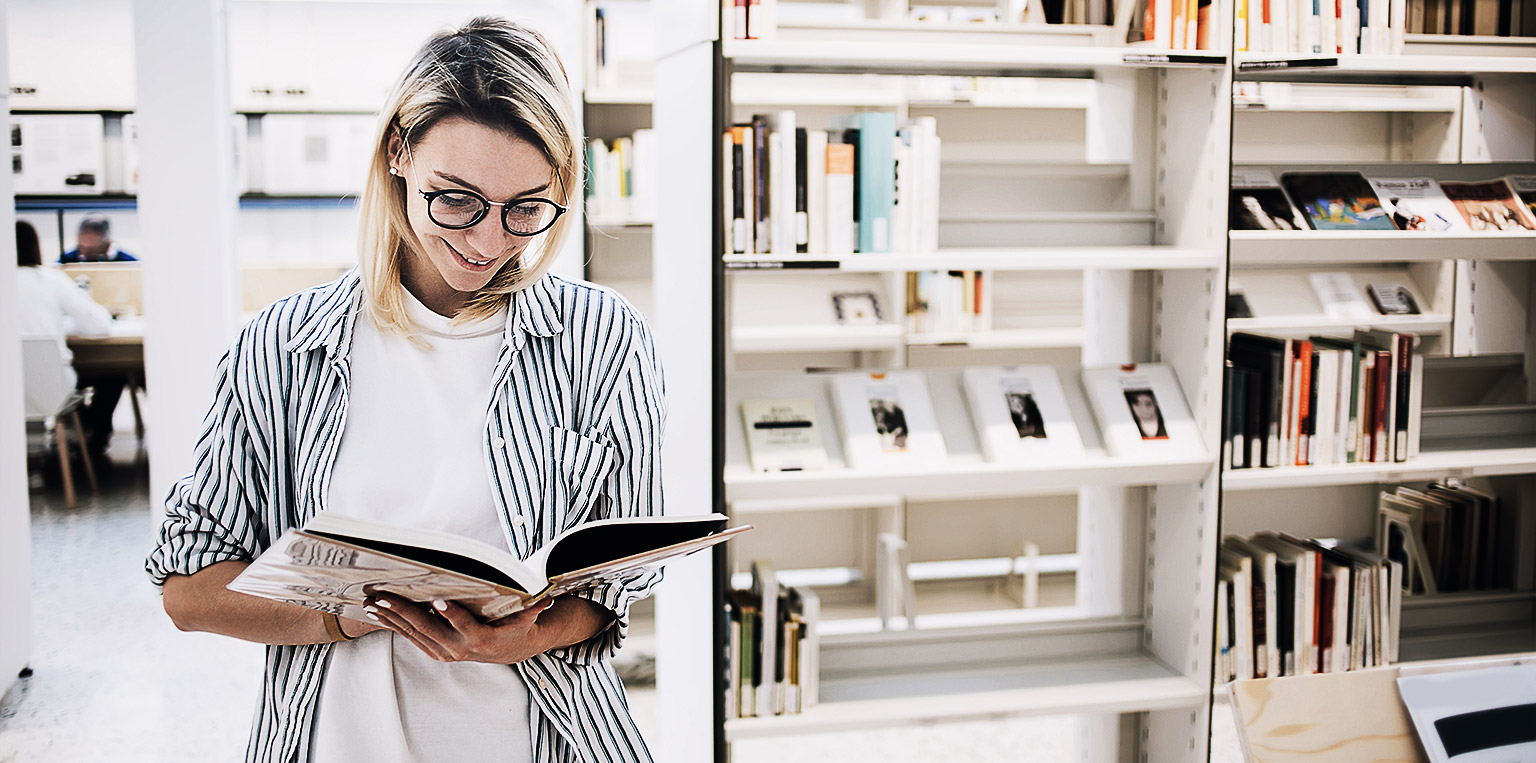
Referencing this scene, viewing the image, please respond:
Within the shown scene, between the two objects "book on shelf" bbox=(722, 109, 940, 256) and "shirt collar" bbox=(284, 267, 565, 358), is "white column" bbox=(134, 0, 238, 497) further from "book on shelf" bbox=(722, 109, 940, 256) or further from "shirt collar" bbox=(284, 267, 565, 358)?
"shirt collar" bbox=(284, 267, 565, 358)

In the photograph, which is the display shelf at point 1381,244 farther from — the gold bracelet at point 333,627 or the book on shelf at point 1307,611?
the gold bracelet at point 333,627

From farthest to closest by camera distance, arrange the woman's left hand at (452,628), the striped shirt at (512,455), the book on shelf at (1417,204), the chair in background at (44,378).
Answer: the chair in background at (44,378)
the book on shelf at (1417,204)
the striped shirt at (512,455)
the woman's left hand at (452,628)

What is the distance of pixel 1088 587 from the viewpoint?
288 centimetres

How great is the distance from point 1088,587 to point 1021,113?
1.98 metres

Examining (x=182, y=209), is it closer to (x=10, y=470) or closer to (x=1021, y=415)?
(x=10, y=470)

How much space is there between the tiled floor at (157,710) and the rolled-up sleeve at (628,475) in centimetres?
164

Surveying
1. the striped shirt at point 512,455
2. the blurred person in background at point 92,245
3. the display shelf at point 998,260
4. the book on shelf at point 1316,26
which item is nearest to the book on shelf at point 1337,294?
the book on shelf at point 1316,26

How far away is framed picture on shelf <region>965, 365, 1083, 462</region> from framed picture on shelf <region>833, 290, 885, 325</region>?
1980 millimetres

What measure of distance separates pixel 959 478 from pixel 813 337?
2045 millimetres

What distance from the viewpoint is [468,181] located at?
1.20m

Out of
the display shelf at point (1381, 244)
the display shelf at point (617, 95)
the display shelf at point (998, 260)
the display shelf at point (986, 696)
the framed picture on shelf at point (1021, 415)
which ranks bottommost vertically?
the display shelf at point (986, 696)

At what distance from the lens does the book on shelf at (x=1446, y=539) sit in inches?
120

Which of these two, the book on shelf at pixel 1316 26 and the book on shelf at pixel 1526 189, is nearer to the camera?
the book on shelf at pixel 1316 26

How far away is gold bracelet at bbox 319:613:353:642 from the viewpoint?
3.92 ft
